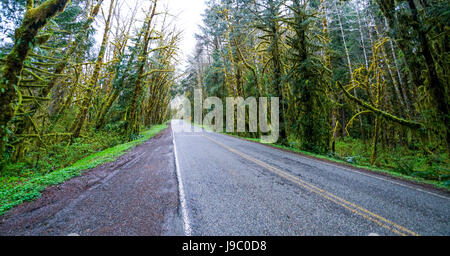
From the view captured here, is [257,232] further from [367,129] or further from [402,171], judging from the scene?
[367,129]

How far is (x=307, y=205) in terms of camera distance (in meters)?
2.97

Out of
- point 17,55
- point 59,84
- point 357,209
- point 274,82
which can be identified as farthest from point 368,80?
point 59,84

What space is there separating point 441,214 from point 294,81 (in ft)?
27.0

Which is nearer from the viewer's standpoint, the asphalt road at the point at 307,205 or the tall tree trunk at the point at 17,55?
the asphalt road at the point at 307,205

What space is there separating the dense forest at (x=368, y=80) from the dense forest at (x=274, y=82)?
41mm

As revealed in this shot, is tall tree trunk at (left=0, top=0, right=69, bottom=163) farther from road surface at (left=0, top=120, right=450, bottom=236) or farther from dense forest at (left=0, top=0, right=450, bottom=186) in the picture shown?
road surface at (left=0, top=120, right=450, bottom=236)

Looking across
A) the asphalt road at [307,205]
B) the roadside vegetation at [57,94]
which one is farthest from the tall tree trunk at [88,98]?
the asphalt road at [307,205]

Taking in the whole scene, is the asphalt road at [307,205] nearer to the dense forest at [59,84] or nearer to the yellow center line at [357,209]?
the yellow center line at [357,209]

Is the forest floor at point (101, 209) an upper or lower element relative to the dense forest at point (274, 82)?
A: lower

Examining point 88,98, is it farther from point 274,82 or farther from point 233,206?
point 274,82

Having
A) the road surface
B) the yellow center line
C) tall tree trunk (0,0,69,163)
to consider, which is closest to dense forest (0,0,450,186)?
tall tree trunk (0,0,69,163)

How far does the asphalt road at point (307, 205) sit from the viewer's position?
2.33 meters

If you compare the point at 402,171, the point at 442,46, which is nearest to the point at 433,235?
the point at 402,171
